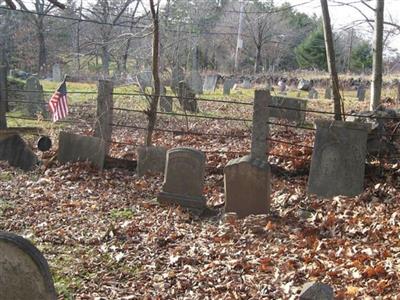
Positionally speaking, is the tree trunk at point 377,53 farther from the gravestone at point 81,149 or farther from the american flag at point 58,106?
the american flag at point 58,106

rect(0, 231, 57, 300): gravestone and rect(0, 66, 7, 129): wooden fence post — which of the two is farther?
rect(0, 66, 7, 129): wooden fence post

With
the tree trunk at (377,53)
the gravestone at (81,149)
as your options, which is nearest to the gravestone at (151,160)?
the gravestone at (81,149)

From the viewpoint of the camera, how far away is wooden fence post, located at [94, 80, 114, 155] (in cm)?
1077

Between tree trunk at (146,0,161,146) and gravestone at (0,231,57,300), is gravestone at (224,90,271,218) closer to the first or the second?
tree trunk at (146,0,161,146)

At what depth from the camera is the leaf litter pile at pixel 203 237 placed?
16.7ft

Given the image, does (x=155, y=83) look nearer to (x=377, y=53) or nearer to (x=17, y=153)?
(x=17, y=153)

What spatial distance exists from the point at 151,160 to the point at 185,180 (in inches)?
72.1

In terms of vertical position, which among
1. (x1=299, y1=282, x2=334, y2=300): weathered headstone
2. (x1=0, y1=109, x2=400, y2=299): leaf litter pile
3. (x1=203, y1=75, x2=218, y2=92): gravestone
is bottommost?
(x1=0, y1=109, x2=400, y2=299): leaf litter pile

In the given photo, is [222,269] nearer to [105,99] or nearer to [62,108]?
[105,99]

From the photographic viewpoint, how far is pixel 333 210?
291 inches

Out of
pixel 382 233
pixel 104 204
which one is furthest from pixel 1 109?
pixel 382 233

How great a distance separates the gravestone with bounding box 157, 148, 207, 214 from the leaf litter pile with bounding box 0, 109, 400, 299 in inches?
9.7

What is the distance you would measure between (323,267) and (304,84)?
30976 mm

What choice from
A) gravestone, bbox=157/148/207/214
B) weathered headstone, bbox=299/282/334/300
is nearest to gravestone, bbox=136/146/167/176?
gravestone, bbox=157/148/207/214
